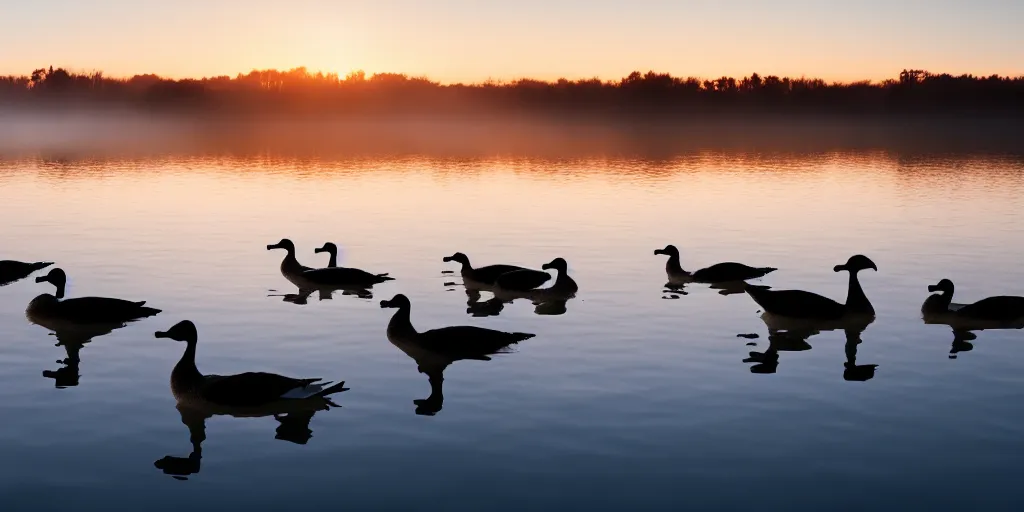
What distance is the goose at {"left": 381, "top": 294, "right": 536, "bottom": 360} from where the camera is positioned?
71.5ft

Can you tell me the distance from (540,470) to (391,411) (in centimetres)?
372

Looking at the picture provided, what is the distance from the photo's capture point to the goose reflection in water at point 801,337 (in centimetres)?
2112

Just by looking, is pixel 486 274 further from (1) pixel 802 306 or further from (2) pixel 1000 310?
(2) pixel 1000 310

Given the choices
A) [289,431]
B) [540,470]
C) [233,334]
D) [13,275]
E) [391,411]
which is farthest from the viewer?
[13,275]

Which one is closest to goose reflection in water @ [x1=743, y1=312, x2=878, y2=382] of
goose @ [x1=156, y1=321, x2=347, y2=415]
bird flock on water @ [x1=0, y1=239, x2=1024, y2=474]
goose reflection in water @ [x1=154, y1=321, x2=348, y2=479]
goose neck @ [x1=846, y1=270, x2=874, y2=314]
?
bird flock on water @ [x1=0, y1=239, x2=1024, y2=474]

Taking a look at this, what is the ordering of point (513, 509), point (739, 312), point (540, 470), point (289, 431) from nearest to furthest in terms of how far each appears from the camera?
point (513, 509), point (540, 470), point (289, 431), point (739, 312)

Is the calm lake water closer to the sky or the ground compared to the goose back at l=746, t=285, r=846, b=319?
closer to the ground

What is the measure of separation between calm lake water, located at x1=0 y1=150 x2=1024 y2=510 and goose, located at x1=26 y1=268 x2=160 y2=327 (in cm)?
41

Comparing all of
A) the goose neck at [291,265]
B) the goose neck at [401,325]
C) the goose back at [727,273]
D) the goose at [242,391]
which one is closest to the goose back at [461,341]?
the goose neck at [401,325]

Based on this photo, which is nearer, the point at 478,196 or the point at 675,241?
the point at 675,241

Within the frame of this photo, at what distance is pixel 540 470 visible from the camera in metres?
15.0

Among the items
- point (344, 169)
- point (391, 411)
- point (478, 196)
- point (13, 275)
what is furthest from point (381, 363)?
point (344, 169)

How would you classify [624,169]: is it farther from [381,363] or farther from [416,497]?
[416,497]

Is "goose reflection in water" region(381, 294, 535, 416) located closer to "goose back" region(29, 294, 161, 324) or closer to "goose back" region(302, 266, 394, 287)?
"goose back" region(29, 294, 161, 324)
